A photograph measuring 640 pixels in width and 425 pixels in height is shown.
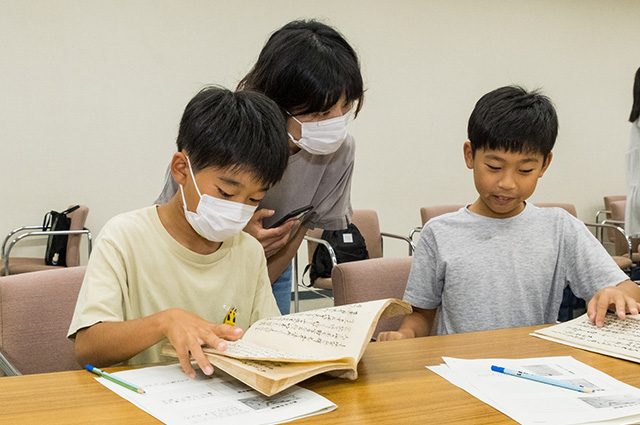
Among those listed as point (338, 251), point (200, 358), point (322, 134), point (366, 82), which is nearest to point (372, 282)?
point (322, 134)

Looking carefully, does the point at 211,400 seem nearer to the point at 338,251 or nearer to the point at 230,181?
the point at 230,181

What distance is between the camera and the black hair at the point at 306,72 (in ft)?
4.64

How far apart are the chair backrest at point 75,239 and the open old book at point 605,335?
3092mm

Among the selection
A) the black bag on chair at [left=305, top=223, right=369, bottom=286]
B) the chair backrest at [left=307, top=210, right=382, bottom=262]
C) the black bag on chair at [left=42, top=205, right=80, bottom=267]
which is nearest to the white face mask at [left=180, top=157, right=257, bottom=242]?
the black bag on chair at [left=305, top=223, right=369, bottom=286]

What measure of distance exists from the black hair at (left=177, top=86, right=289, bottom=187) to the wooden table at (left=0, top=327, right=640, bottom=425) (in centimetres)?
40

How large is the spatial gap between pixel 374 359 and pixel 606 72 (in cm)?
585

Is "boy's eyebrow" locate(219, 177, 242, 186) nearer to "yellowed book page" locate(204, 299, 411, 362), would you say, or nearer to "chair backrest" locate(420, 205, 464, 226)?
"yellowed book page" locate(204, 299, 411, 362)

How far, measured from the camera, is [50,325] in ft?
4.53

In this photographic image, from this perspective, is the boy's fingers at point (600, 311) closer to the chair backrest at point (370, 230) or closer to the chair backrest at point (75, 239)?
the chair backrest at point (370, 230)

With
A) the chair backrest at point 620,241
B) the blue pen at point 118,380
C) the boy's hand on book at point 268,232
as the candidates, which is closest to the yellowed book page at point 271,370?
the blue pen at point 118,380

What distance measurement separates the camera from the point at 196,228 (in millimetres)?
1231

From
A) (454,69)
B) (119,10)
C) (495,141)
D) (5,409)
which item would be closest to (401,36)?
(454,69)

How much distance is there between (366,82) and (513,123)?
119 inches

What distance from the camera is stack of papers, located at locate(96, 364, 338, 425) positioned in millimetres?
789
